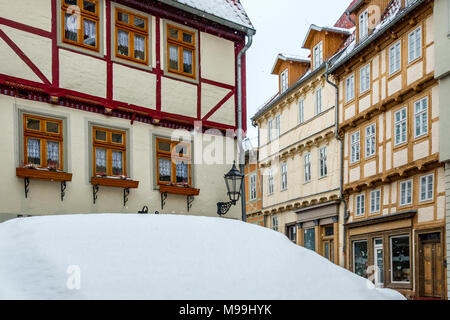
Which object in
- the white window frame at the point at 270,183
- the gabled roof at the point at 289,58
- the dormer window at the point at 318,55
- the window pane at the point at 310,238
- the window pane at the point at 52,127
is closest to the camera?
the window pane at the point at 52,127

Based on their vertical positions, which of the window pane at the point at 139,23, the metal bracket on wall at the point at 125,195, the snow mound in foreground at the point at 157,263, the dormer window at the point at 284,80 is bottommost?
the snow mound in foreground at the point at 157,263

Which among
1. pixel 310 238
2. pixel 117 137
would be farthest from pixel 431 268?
pixel 117 137

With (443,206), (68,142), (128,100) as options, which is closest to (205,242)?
(68,142)

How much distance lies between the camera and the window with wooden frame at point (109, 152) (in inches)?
441

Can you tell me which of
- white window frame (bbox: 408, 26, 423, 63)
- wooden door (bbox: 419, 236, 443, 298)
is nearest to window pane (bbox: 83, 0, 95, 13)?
white window frame (bbox: 408, 26, 423, 63)

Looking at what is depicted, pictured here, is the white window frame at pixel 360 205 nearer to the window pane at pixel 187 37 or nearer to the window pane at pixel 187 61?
the window pane at pixel 187 61

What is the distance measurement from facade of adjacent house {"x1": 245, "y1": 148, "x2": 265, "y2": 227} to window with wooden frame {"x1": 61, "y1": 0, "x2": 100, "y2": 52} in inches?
754

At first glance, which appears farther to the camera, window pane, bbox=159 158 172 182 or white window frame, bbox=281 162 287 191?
white window frame, bbox=281 162 287 191

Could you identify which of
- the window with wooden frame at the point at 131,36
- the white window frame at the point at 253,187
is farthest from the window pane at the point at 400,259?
the white window frame at the point at 253,187

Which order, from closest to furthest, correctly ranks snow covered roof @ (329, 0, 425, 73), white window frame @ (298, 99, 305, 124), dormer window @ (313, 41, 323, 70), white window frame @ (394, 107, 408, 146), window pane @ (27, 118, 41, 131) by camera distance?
window pane @ (27, 118, 41, 131) < snow covered roof @ (329, 0, 425, 73) < white window frame @ (394, 107, 408, 146) < dormer window @ (313, 41, 323, 70) < white window frame @ (298, 99, 305, 124)

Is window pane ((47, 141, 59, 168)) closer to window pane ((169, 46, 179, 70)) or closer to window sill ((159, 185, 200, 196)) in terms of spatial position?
window sill ((159, 185, 200, 196))

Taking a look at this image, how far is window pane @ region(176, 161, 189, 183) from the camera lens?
12.6 meters

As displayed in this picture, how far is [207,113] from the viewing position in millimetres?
13141

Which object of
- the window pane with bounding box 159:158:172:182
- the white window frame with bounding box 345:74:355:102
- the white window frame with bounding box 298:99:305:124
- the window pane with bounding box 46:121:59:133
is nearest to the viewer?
the window pane with bounding box 46:121:59:133
